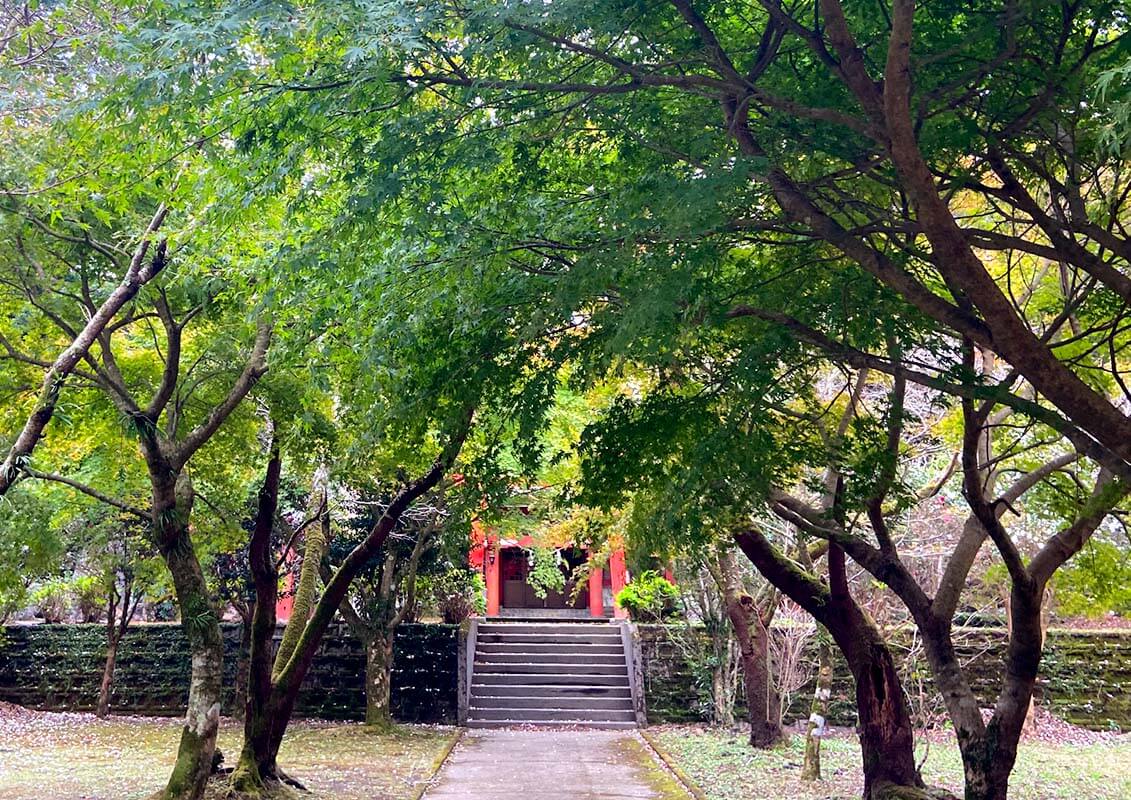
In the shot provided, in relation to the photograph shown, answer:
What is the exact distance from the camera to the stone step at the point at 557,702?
609 inches

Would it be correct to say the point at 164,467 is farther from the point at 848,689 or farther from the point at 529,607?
the point at 529,607

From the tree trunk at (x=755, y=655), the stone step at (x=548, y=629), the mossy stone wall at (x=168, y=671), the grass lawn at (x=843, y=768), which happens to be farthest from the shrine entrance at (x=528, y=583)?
the grass lawn at (x=843, y=768)

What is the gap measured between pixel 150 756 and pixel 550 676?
7084 millimetres

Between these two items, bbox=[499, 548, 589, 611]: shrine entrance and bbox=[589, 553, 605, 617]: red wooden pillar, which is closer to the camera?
bbox=[589, 553, 605, 617]: red wooden pillar

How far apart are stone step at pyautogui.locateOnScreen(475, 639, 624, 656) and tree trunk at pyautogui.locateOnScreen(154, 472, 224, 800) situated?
32.5ft

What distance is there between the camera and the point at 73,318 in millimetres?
7688

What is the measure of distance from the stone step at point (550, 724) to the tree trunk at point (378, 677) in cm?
146

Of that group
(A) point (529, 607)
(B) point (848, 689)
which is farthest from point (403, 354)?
(A) point (529, 607)

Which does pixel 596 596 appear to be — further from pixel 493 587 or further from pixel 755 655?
pixel 755 655

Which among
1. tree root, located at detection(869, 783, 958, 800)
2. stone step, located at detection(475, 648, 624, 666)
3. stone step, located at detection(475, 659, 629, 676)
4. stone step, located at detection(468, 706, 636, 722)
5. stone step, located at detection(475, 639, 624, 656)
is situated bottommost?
stone step, located at detection(468, 706, 636, 722)

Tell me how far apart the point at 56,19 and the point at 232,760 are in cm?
794

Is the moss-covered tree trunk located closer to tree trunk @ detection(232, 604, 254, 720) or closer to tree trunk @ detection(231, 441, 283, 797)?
tree trunk @ detection(231, 441, 283, 797)

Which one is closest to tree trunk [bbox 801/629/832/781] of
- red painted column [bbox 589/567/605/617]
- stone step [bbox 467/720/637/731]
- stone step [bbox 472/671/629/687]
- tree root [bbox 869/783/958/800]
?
tree root [bbox 869/783/958/800]

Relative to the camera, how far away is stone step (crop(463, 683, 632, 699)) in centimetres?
1577
